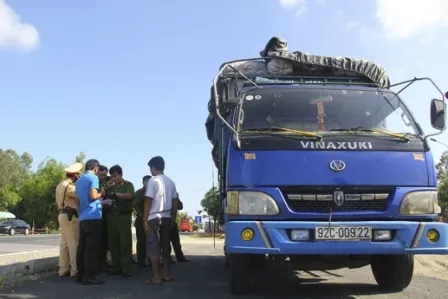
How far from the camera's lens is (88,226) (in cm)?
709

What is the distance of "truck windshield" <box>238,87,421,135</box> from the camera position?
19.5 ft

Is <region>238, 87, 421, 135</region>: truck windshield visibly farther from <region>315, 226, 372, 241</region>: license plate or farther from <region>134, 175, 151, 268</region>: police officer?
<region>134, 175, 151, 268</region>: police officer

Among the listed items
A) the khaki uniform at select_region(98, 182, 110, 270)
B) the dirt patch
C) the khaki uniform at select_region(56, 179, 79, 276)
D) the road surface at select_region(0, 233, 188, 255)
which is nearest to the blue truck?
the khaki uniform at select_region(56, 179, 79, 276)

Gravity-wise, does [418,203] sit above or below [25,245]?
above

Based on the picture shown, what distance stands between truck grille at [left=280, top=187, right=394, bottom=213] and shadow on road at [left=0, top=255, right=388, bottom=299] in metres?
1.41

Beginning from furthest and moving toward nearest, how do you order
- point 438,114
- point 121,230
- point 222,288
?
point 121,230
point 222,288
point 438,114

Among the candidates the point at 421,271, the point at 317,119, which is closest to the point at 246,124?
the point at 317,119

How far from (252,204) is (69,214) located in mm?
3487

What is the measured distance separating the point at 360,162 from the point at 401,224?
2.48 ft

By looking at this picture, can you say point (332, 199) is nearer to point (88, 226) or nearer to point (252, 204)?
point (252, 204)

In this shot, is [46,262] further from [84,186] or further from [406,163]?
[406,163]

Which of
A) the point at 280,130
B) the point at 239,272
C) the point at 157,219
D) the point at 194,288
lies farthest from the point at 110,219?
the point at 280,130

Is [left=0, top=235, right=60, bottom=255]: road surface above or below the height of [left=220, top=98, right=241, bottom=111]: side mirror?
below

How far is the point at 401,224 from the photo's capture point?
519cm
